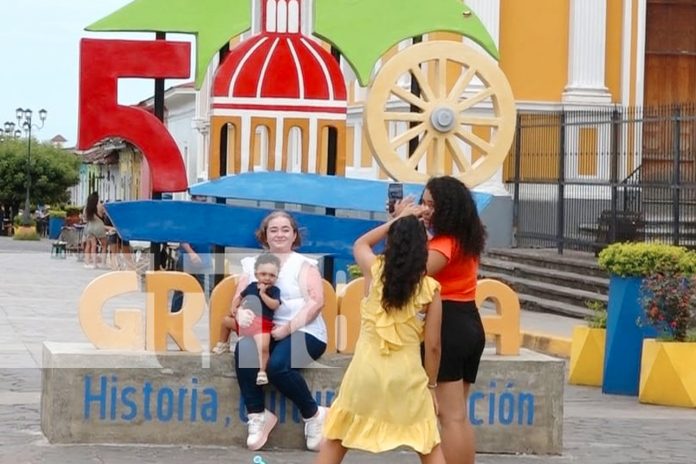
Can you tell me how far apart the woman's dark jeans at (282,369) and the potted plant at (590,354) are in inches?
201

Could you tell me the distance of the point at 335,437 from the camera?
8164mm

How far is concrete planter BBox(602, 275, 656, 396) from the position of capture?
1360cm

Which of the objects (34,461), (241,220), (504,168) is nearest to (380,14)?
(241,220)

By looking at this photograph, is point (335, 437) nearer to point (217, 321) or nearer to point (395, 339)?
point (395, 339)

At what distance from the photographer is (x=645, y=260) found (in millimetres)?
13398

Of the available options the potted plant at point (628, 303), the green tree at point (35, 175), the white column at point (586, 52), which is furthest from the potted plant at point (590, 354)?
the green tree at point (35, 175)

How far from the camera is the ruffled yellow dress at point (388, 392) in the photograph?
26.6 ft

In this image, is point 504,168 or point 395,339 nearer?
point 395,339

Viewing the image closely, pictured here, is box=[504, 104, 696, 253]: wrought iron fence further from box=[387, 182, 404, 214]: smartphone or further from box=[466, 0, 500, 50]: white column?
box=[387, 182, 404, 214]: smartphone

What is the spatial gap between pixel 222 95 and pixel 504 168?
1454cm

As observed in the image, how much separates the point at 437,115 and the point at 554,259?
11297 millimetres

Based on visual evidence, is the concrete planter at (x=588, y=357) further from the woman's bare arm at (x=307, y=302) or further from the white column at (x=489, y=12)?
the white column at (x=489, y=12)

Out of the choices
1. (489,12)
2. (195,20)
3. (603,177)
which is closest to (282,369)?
(195,20)

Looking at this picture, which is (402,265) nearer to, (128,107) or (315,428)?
(315,428)
